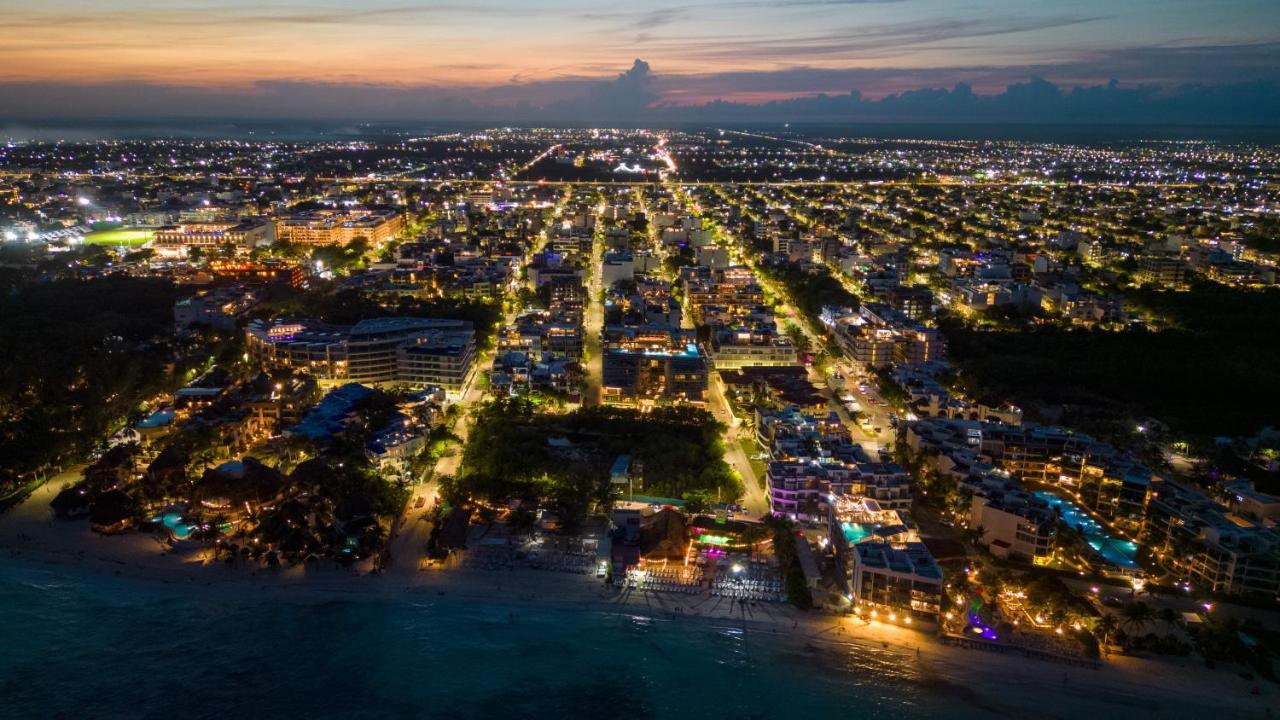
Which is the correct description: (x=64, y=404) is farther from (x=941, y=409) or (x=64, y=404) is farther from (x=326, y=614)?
(x=941, y=409)

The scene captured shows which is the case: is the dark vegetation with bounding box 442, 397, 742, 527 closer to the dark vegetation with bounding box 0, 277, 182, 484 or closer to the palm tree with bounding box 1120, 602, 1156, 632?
the palm tree with bounding box 1120, 602, 1156, 632

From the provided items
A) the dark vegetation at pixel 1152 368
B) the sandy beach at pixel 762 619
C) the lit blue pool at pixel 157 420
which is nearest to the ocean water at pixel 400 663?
the sandy beach at pixel 762 619

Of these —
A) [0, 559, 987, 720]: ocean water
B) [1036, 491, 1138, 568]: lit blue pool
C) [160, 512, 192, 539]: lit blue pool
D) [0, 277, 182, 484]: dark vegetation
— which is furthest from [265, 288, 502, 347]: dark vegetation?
[1036, 491, 1138, 568]: lit blue pool

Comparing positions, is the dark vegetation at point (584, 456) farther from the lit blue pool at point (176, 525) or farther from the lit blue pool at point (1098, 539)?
the lit blue pool at point (1098, 539)

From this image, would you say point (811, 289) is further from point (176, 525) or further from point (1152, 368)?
point (176, 525)

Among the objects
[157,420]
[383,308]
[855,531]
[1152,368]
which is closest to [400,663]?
[855,531]

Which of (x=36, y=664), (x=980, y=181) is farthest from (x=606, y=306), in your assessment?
(x=980, y=181)
